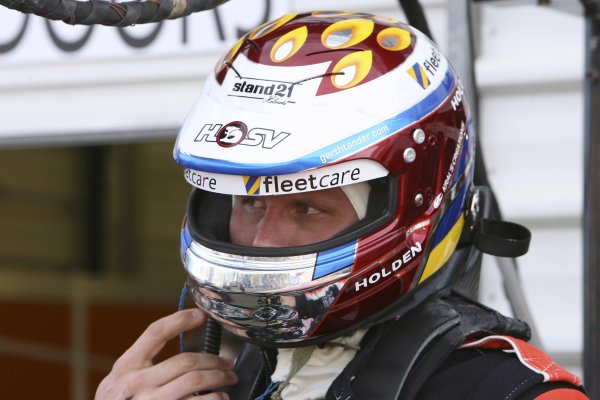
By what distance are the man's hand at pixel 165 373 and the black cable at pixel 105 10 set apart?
54 centimetres

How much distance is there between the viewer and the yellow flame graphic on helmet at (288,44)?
149cm

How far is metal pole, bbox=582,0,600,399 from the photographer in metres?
1.65

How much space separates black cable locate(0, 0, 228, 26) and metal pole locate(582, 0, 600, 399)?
0.70 meters

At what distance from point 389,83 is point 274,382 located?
462mm

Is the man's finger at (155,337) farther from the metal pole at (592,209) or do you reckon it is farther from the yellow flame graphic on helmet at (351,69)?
the metal pole at (592,209)

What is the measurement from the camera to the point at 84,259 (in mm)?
6617

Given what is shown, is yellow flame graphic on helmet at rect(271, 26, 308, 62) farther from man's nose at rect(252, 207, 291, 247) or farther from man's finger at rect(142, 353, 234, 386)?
man's finger at rect(142, 353, 234, 386)

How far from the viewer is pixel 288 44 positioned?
4.95 feet

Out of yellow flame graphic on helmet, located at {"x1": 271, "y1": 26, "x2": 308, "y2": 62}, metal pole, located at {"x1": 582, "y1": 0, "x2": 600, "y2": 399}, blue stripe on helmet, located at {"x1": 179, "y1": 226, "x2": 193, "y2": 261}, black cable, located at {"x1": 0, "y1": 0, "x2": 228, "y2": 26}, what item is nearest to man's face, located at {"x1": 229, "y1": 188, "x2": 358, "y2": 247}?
blue stripe on helmet, located at {"x1": 179, "y1": 226, "x2": 193, "y2": 261}

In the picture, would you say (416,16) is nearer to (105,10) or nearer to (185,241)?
(185,241)

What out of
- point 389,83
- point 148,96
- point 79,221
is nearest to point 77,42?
point 148,96

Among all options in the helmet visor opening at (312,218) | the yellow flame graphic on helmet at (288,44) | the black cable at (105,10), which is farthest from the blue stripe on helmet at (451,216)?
the black cable at (105,10)

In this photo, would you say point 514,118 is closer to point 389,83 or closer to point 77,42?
point 389,83

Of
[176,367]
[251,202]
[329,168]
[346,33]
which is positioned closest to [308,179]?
[329,168]
